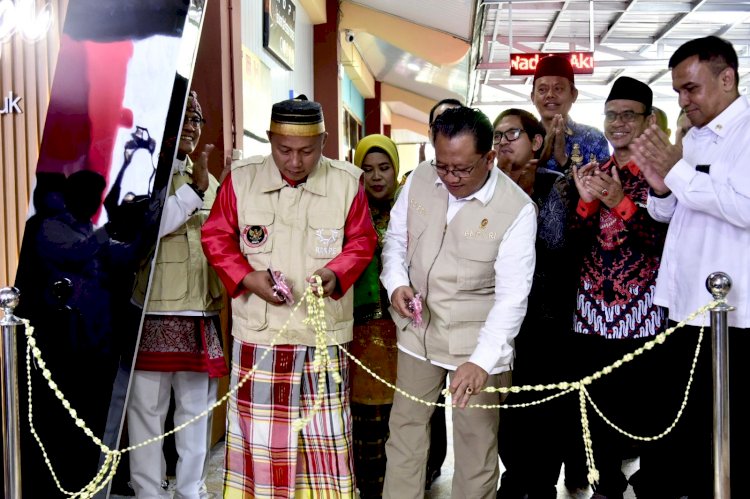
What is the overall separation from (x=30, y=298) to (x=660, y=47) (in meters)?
11.9

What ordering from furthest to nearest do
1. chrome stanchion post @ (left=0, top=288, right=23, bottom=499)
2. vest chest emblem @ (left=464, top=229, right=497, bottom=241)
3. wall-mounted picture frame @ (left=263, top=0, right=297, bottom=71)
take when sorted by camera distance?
1. wall-mounted picture frame @ (left=263, top=0, right=297, bottom=71)
2. vest chest emblem @ (left=464, top=229, right=497, bottom=241)
3. chrome stanchion post @ (left=0, top=288, right=23, bottom=499)

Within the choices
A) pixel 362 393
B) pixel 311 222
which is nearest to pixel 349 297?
pixel 311 222

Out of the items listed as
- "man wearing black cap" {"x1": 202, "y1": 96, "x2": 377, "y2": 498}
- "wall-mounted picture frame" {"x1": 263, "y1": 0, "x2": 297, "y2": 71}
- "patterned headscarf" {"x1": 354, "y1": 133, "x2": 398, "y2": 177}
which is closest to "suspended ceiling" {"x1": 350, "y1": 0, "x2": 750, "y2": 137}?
"wall-mounted picture frame" {"x1": 263, "y1": 0, "x2": 297, "y2": 71}

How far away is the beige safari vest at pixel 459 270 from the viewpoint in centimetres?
244

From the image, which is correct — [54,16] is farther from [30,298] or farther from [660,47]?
[660,47]

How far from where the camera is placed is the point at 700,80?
8.18 feet

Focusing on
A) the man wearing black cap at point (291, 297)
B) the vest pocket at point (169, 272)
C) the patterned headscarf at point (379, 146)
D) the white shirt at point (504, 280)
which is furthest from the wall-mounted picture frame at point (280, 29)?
the white shirt at point (504, 280)

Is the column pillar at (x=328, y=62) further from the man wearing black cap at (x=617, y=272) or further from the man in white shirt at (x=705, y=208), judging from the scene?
the man in white shirt at (x=705, y=208)

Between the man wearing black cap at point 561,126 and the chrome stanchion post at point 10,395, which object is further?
the man wearing black cap at point 561,126

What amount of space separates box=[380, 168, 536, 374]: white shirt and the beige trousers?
8 centimetres

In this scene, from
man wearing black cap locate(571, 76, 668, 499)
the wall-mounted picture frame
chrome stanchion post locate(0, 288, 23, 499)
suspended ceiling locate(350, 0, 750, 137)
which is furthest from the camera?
suspended ceiling locate(350, 0, 750, 137)

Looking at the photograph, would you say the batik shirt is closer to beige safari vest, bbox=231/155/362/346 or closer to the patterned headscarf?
the patterned headscarf

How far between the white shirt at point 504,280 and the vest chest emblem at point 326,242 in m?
0.22

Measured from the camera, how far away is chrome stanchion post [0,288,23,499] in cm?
214
